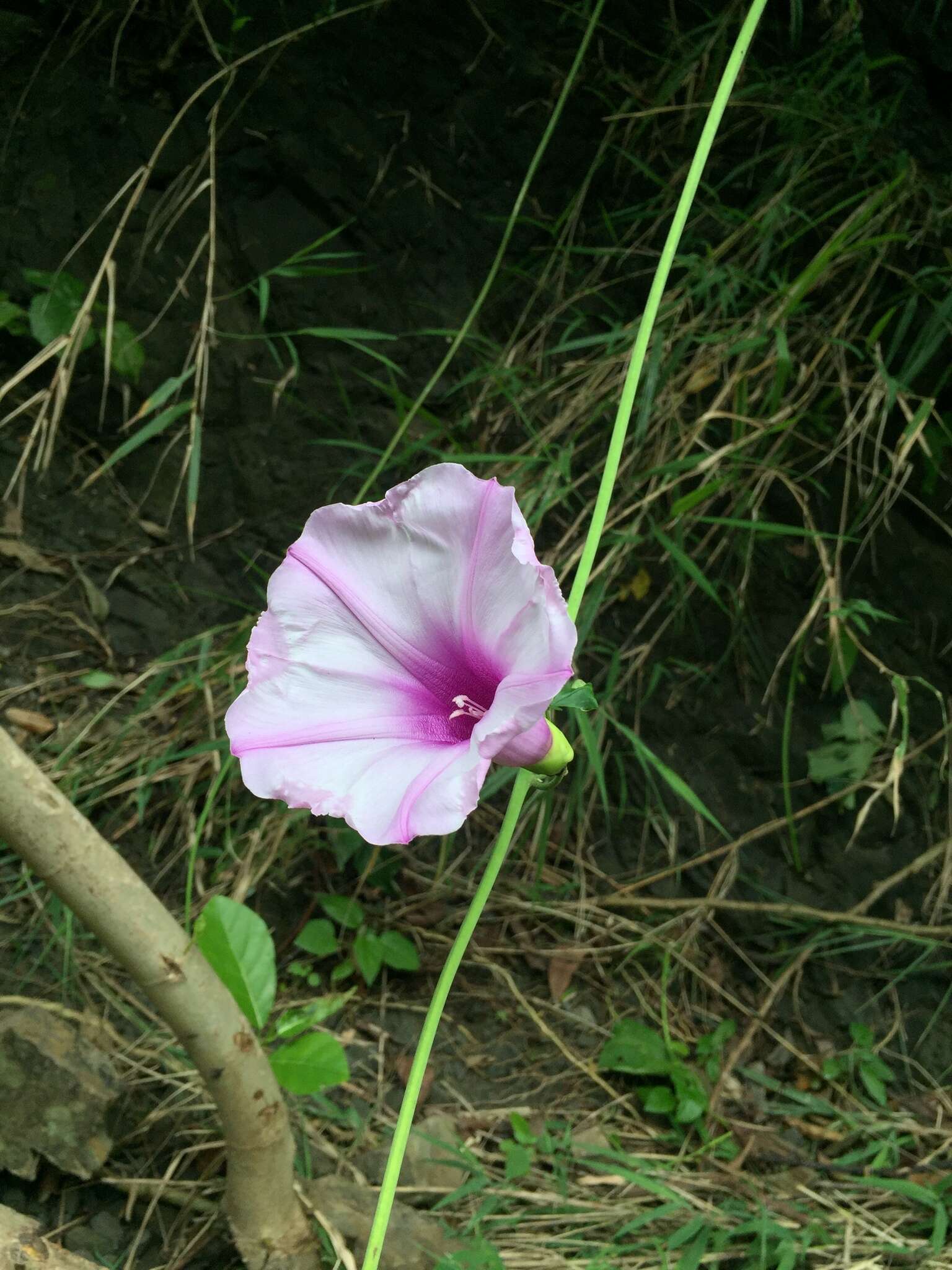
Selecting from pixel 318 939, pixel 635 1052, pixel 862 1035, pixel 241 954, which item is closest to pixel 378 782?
pixel 241 954

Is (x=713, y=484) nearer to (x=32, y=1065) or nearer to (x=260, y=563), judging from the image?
(x=260, y=563)

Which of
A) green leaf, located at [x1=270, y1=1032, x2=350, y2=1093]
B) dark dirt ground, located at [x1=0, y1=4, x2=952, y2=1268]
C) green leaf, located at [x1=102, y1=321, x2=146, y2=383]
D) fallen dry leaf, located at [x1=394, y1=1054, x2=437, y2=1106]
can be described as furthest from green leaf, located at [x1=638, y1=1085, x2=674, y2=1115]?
green leaf, located at [x1=102, y1=321, x2=146, y2=383]

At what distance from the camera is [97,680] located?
1771 mm

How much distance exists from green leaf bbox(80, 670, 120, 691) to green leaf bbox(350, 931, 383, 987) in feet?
1.99

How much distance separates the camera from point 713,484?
1.60 m

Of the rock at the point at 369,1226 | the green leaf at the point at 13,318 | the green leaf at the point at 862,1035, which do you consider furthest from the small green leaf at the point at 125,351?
the green leaf at the point at 862,1035

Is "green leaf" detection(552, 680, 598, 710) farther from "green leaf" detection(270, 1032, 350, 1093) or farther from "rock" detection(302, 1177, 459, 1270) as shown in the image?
"rock" detection(302, 1177, 459, 1270)

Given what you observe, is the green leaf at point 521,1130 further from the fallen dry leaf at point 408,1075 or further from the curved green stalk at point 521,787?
the curved green stalk at point 521,787

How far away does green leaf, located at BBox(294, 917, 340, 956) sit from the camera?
1619mm

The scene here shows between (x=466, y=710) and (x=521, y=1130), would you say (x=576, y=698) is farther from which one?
(x=521, y=1130)

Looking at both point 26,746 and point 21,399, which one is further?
point 21,399

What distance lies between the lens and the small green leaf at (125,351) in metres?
1.77

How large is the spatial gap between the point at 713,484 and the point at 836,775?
0.57 meters

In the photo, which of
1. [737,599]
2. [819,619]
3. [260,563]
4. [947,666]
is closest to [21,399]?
[260,563]
